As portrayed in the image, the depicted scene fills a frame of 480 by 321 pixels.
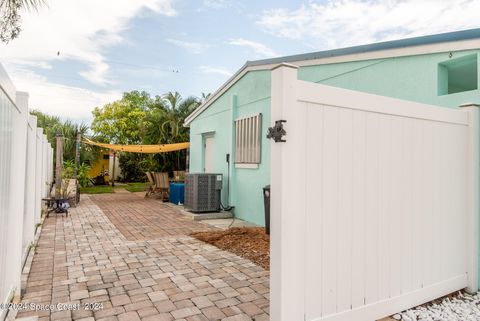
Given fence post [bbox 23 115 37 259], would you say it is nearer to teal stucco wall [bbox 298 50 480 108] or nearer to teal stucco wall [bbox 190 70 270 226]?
teal stucco wall [bbox 190 70 270 226]

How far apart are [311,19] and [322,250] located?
831 centimetres

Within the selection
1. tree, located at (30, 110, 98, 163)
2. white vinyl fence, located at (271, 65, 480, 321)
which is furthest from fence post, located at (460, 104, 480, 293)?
tree, located at (30, 110, 98, 163)

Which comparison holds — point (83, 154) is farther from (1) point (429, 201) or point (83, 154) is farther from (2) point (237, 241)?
(1) point (429, 201)

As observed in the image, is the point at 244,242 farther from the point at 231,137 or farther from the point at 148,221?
the point at 231,137

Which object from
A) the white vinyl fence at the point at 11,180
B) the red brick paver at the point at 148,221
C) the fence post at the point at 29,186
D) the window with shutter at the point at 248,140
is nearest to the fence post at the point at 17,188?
the white vinyl fence at the point at 11,180

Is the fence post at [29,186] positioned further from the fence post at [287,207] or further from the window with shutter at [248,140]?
the window with shutter at [248,140]

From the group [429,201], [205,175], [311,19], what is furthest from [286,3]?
[429,201]

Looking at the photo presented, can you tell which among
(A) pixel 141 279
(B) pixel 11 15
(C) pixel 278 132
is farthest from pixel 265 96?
(C) pixel 278 132

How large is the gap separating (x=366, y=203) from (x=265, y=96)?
4.96 meters

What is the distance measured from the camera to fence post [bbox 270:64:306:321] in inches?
84.1

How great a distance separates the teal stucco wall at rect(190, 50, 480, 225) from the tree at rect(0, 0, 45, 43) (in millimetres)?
4611

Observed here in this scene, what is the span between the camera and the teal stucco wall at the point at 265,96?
409 centimetres

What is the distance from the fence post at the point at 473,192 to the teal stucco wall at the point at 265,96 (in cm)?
24

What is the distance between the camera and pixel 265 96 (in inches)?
283
